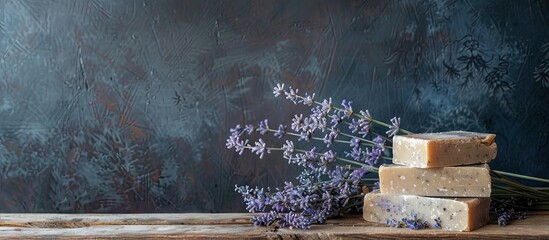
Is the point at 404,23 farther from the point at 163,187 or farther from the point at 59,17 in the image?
the point at 59,17

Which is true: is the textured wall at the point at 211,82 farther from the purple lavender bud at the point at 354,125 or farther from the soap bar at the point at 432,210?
the soap bar at the point at 432,210

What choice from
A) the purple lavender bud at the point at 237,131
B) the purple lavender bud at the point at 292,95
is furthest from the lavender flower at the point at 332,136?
the purple lavender bud at the point at 237,131

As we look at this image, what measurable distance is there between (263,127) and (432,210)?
52 centimetres

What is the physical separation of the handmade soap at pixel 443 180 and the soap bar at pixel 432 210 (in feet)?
0.06

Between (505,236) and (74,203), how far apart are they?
1.19 meters

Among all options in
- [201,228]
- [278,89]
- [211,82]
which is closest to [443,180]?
[278,89]

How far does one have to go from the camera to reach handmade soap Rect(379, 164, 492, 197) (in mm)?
1681

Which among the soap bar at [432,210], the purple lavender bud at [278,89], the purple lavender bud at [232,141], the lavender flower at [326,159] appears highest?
the purple lavender bud at [278,89]

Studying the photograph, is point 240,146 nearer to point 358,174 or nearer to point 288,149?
point 288,149

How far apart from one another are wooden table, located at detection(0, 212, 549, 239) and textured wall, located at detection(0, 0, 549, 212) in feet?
0.43

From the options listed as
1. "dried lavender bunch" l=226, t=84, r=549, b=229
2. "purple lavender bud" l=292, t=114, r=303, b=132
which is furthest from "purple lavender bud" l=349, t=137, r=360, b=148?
"purple lavender bud" l=292, t=114, r=303, b=132

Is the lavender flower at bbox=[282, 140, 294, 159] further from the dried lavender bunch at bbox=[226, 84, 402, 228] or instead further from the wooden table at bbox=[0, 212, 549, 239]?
the wooden table at bbox=[0, 212, 549, 239]

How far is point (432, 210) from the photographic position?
1.70 meters

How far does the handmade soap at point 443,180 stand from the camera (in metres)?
1.68
